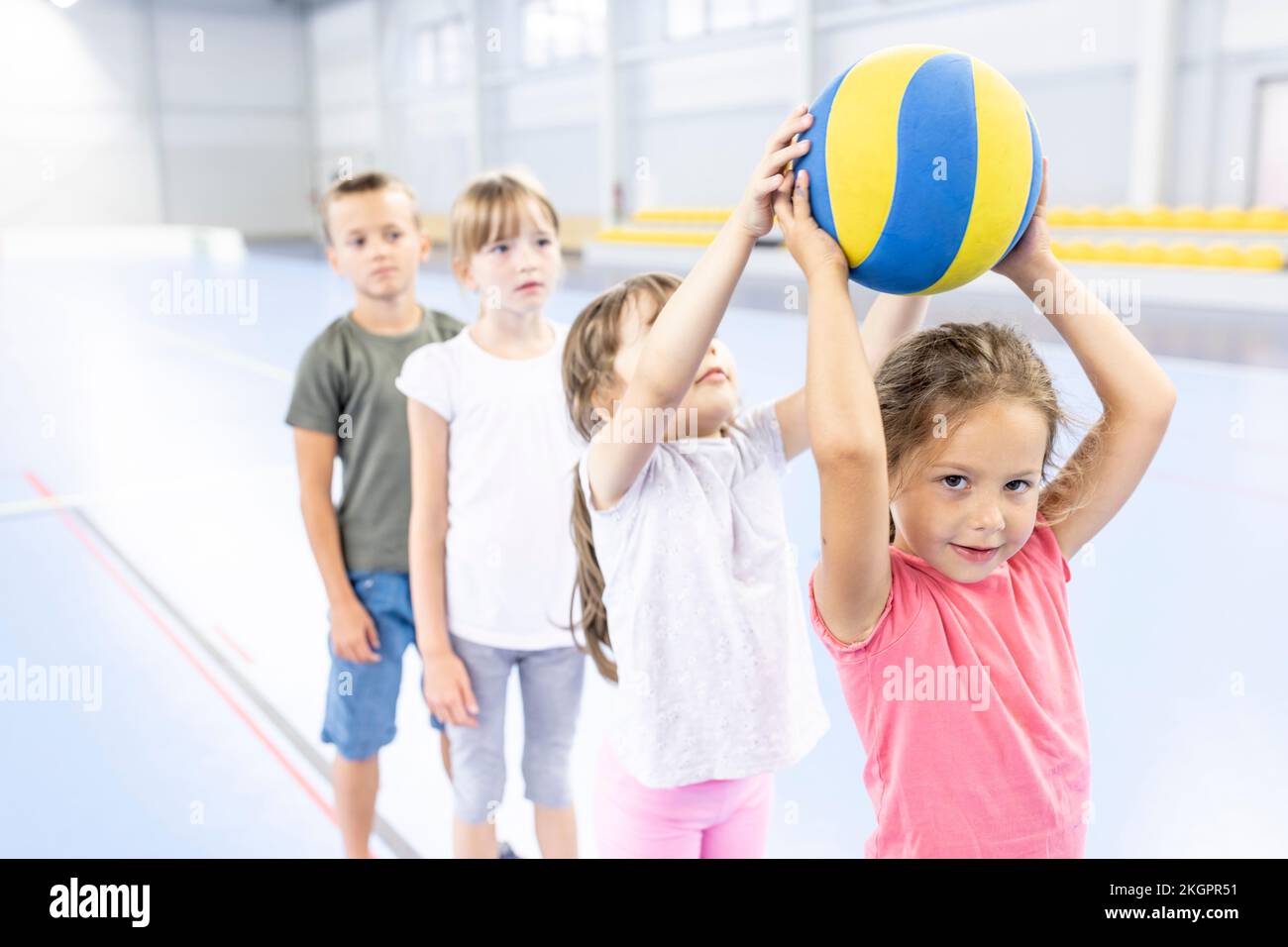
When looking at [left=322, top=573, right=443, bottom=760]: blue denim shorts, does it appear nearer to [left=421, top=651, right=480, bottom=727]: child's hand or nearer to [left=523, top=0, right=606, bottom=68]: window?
[left=421, top=651, right=480, bottom=727]: child's hand

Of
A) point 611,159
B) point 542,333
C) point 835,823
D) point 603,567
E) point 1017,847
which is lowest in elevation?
point 835,823

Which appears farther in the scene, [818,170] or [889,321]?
[889,321]

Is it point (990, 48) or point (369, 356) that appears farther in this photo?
point (990, 48)

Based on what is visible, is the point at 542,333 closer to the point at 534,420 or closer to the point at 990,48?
the point at 534,420

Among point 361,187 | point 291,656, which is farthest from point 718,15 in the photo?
point 361,187

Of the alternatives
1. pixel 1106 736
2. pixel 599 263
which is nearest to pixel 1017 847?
pixel 1106 736

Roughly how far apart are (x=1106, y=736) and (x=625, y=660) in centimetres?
173

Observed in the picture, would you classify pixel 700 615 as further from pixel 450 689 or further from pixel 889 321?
pixel 450 689

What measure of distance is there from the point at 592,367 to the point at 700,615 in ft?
1.26

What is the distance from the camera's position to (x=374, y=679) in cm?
210

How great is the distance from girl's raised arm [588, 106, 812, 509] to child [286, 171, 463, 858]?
2.97ft

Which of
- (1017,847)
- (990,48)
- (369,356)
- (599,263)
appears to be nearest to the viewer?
(1017,847)

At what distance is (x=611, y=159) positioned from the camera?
18.4 metres

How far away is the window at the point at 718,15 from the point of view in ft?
51.1
